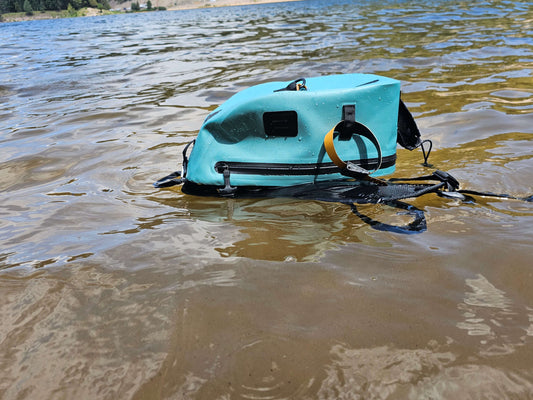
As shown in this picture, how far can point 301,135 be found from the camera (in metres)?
2.80

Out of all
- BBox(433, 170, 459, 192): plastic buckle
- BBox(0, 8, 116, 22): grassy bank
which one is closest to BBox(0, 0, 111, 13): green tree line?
BBox(0, 8, 116, 22): grassy bank

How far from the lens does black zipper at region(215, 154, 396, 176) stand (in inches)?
113

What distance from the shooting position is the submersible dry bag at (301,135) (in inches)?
107

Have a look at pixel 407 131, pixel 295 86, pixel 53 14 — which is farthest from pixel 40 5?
pixel 407 131

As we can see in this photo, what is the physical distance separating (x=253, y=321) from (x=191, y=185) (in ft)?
5.29

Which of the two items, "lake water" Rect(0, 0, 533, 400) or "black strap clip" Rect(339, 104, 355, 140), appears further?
"black strap clip" Rect(339, 104, 355, 140)

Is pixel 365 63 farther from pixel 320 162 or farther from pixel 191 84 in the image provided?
pixel 320 162

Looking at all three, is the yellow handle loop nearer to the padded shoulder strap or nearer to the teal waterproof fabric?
the teal waterproof fabric

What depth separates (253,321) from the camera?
173cm

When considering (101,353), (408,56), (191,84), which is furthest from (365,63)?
(101,353)

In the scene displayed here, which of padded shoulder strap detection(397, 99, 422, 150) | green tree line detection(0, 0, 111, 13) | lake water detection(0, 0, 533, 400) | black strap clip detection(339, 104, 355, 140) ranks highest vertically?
green tree line detection(0, 0, 111, 13)

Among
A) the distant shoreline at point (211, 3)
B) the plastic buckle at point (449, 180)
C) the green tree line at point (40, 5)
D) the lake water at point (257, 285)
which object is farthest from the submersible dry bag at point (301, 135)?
the distant shoreline at point (211, 3)

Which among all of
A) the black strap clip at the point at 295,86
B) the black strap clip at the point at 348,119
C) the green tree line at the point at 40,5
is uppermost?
the green tree line at the point at 40,5

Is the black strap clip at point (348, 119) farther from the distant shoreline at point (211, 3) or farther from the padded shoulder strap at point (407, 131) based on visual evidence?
the distant shoreline at point (211, 3)
